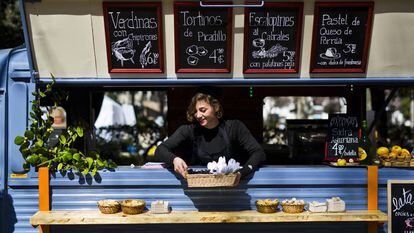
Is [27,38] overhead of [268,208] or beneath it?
overhead

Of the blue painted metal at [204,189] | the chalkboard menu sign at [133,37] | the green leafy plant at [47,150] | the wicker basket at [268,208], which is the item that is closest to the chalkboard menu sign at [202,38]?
the chalkboard menu sign at [133,37]

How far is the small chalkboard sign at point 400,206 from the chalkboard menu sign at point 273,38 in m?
1.43

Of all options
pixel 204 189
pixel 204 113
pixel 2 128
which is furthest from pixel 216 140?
pixel 2 128

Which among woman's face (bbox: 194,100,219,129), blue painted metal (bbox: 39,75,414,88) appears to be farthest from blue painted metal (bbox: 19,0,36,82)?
woman's face (bbox: 194,100,219,129)

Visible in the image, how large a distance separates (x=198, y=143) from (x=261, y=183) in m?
0.68

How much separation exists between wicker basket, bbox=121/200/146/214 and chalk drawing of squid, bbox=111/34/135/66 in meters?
1.27

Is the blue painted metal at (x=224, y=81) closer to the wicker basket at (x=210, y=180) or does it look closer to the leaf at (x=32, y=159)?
the leaf at (x=32, y=159)

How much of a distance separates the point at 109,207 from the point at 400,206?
8.74ft

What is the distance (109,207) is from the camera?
5039mm

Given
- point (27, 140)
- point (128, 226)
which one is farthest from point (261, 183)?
point (27, 140)

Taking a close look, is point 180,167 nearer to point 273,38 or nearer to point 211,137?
point 211,137

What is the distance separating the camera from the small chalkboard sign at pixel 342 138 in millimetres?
5523

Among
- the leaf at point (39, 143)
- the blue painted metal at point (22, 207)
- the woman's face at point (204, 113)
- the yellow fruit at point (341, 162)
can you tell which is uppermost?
the woman's face at point (204, 113)

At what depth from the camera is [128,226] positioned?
17.4 feet
